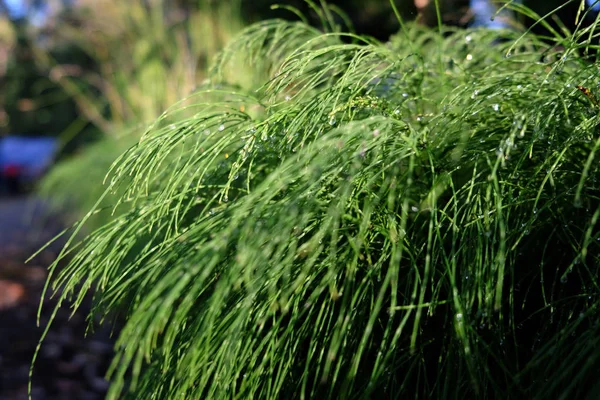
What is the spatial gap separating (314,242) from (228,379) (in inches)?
11.4

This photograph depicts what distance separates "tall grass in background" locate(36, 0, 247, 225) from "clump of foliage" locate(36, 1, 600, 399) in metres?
2.30

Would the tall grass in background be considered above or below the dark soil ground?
above

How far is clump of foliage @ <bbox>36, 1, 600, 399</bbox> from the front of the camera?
1.10 meters

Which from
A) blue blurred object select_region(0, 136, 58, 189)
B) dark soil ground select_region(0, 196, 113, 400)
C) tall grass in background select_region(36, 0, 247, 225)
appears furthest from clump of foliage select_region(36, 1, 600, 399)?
blue blurred object select_region(0, 136, 58, 189)

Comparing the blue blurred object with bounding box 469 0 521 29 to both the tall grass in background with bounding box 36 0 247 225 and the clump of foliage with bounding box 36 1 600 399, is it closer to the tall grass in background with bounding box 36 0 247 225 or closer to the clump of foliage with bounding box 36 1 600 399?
the clump of foliage with bounding box 36 1 600 399

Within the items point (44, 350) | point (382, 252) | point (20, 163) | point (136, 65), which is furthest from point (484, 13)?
point (20, 163)

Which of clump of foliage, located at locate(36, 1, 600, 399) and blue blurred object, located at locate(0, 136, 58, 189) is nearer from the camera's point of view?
clump of foliage, located at locate(36, 1, 600, 399)

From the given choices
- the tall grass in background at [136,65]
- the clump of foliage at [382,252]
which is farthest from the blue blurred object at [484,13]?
the tall grass in background at [136,65]

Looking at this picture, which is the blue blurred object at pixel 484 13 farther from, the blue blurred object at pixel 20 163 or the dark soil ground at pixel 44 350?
the blue blurred object at pixel 20 163

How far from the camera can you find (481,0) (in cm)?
286

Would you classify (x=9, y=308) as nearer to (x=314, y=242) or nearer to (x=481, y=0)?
(x=481, y=0)

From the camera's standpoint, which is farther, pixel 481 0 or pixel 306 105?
pixel 481 0

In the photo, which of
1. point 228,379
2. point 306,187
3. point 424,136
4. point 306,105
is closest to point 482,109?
point 424,136

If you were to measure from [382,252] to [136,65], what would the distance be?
4.14m
